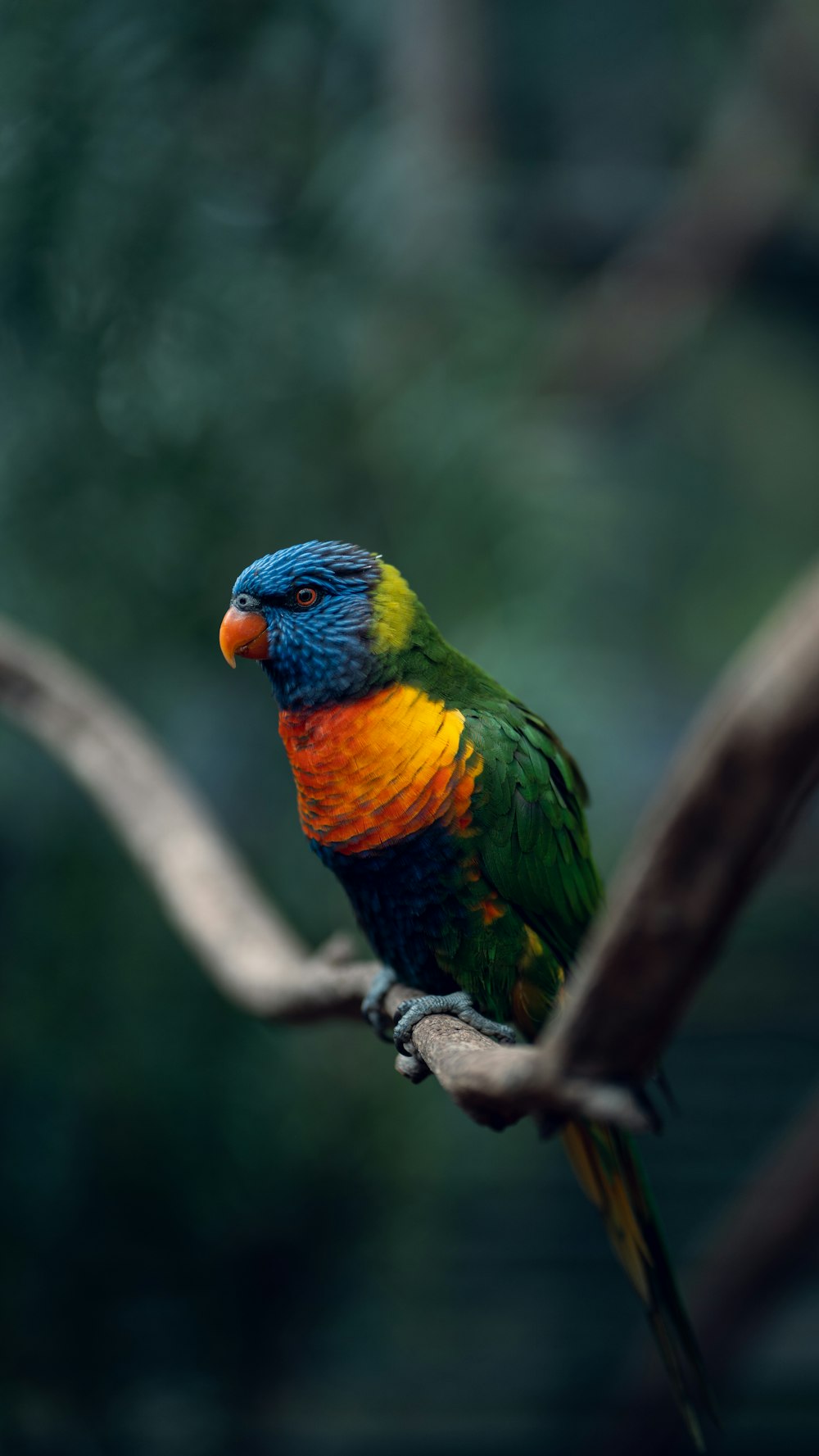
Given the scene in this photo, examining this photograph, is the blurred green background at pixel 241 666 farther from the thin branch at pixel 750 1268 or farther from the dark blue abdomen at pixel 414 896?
the dark blue abdomen at pixel 414 896

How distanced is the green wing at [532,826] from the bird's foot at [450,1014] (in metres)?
0.08

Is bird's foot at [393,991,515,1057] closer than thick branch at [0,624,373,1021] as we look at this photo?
Yes

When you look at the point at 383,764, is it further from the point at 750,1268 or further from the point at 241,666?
the point at 750,1268

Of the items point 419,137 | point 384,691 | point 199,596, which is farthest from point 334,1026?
point 419,137

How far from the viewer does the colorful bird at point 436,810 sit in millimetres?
828

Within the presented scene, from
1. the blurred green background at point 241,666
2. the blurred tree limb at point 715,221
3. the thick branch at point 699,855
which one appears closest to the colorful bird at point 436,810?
the thick branch at point 699,855

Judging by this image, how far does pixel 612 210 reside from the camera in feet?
10.6

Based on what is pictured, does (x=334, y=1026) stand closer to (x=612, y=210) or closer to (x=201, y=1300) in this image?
(x=201, y=1300)

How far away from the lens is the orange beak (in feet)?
2.66

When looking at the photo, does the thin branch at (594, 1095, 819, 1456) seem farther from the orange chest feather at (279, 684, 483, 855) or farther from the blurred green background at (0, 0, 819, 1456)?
the orange chest feather at (279, 684, 483, 855)

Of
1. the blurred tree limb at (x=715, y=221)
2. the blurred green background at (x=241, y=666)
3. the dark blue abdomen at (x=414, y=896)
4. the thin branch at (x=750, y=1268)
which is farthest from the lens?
the blurred tree limb at (x=715, y=221)

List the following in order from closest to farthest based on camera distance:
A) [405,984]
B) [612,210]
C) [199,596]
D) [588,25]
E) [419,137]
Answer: [405,984]
[199,596]
[419,137]
[612,210]
[588,25]

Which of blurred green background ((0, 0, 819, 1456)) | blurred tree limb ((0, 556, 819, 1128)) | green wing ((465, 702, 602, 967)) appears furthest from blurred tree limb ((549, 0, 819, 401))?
blurred tree limb ((0, 556, 819, 1128))

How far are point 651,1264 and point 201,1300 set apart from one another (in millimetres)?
1235
